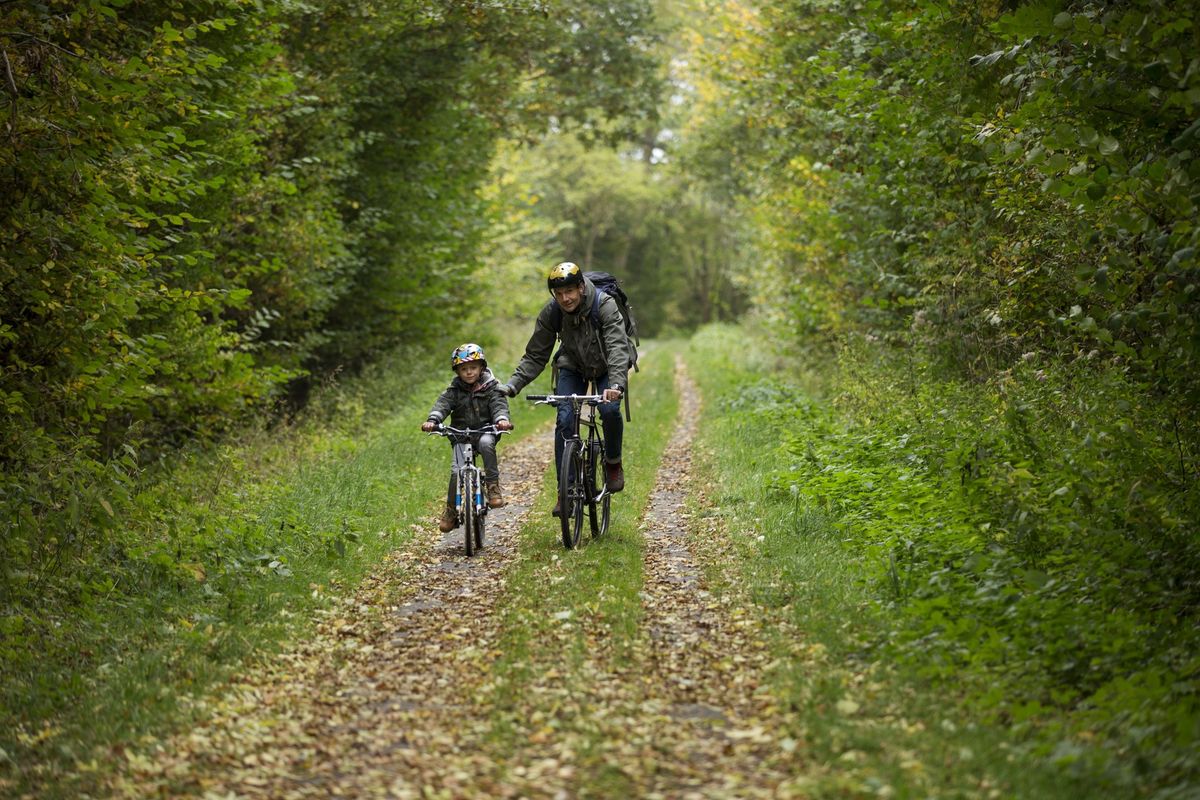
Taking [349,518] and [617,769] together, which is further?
[349,518]

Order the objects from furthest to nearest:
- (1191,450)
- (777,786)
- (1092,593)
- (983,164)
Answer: (983,164)
(1191,450)
(1092,593)
(777,786)

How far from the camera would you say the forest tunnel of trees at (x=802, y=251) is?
640 cm

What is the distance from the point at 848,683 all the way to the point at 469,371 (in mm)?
5161

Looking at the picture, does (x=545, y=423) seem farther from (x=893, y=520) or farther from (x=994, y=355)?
(x=893, y=520)

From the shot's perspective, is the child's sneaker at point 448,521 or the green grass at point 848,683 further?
the child's sneaker at point 448,521

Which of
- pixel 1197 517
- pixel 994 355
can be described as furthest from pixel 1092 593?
pixel 994 355

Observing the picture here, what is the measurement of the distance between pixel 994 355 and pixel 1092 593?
19.6 feet

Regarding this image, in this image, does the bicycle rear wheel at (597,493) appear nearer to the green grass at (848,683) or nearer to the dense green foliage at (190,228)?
the green grass at (848,683)

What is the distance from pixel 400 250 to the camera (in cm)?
2122

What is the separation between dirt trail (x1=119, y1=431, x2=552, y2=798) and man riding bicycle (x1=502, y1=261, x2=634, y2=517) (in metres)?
2.01

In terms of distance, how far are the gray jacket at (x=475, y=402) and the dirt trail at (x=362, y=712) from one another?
1857mm

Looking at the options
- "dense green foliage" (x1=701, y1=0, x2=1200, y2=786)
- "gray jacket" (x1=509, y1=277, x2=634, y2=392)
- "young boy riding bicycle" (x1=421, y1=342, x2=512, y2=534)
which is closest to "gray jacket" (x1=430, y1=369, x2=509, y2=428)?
"young boy riding bicycle" (x1=421, y1=342, x2=512, y2=534)

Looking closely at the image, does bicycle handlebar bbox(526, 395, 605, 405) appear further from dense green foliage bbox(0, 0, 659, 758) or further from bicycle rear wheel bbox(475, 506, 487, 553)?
dense green foliage bbox(0, 0, 659, 758)

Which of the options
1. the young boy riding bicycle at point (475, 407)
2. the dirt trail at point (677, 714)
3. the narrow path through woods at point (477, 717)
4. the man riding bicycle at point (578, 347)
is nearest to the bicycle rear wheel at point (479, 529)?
the young boy riding bicycle at point (475, 407)
